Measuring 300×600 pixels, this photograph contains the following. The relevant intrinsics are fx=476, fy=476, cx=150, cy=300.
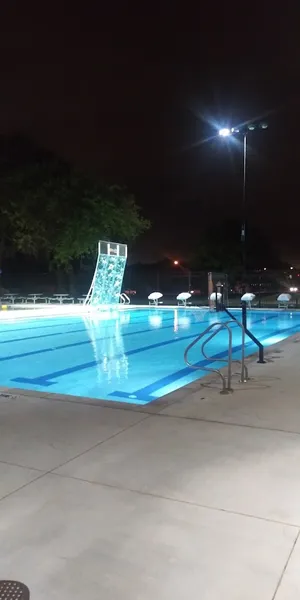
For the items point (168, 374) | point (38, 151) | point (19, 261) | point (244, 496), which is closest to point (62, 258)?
point (38, 151)

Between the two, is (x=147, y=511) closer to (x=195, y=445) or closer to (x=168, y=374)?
(x=195, y=445)

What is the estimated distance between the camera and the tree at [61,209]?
89.5 feet

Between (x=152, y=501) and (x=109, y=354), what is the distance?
730 centimetres

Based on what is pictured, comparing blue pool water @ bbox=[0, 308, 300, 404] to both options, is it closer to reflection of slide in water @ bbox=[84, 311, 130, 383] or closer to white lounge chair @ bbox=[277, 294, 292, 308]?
reflection of slide in water @ bbox=[84, 311, 130, 383]

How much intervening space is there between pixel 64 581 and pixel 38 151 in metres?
30.6

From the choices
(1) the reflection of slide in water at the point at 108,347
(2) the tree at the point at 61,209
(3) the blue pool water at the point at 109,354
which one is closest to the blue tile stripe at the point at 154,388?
(3) the blue pool water at the point at 109,354

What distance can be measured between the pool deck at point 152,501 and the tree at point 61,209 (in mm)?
23536

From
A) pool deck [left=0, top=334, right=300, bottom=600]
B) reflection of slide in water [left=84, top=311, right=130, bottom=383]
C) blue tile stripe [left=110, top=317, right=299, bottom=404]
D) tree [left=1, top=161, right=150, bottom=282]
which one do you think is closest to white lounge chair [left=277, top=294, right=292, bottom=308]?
reflection of slide in water [left=84, top=311, right=130, bottom=383]

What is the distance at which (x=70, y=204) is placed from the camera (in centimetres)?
2741

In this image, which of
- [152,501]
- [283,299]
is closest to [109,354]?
[152,501]

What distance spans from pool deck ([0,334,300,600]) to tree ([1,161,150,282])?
77.2 feet

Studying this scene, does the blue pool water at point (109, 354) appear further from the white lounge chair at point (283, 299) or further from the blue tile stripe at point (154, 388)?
the white lounge chair at point (283, 299)

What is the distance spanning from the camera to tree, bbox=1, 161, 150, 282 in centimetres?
2728

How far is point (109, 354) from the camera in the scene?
33.2ft
